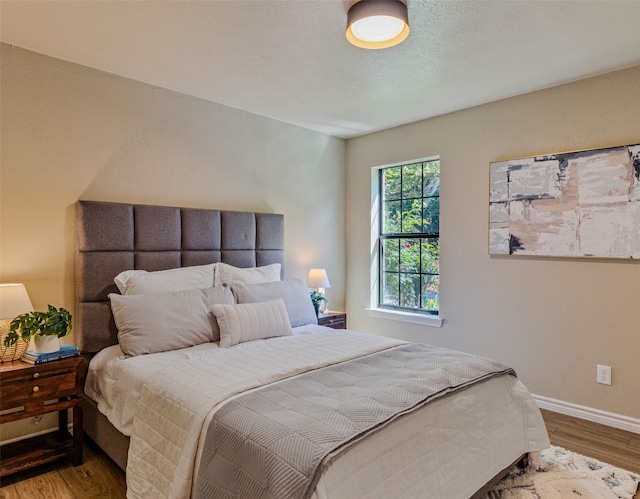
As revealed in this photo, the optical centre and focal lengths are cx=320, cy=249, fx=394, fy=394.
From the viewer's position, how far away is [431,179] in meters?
3.87

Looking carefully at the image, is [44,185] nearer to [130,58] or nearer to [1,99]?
[1,99]

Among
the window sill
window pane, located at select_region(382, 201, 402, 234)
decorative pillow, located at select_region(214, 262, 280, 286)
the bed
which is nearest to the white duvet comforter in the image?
the bed

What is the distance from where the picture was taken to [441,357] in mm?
2176

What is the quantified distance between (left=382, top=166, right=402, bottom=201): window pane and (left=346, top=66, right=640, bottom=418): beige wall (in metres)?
0.17

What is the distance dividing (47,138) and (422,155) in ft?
10.0

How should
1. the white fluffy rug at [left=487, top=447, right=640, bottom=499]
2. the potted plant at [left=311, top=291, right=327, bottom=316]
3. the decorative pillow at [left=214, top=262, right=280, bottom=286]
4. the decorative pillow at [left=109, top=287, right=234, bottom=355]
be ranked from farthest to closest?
the potted plant at [left=311, top=291, right=327, bottom=316], the decorative pillow at [left=214, top=262, right=280, bottom=286], the decorative pillow at [left=109, top=287, right=234, bottom=355], the white fluffy rug at [left=487, top=447, right=640, bottom=499]

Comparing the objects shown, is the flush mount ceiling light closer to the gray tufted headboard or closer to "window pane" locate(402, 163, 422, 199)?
the gray tufted headboard

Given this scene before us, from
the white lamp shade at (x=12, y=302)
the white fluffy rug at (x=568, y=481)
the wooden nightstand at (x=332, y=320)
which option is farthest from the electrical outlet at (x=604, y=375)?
the white lamp shade at (x=12, y=302)

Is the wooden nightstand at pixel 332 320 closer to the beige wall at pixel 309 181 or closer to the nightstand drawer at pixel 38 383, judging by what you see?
the beige wall at pixel 309 181

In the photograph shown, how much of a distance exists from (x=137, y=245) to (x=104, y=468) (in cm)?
140

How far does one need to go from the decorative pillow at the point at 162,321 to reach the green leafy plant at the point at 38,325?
28 centimetres

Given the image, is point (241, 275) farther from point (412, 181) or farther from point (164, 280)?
point (412, 181)

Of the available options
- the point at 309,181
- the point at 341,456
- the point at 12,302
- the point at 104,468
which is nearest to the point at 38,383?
the point at 12,302

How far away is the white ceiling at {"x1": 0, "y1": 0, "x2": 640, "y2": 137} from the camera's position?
202cm
